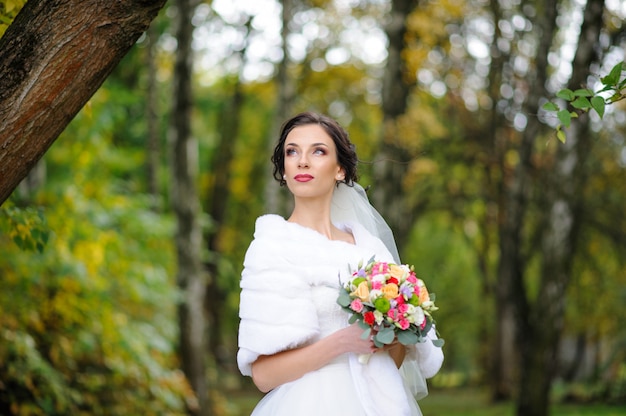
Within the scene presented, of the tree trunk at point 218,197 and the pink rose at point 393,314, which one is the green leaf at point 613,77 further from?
the tree trunk at point 218,197

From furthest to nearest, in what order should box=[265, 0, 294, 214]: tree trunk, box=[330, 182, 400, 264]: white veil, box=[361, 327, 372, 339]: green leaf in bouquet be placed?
box=[265, 0, 294, 214]: tree trunk → box=[330, 182, 400, 264]: white veil → box=[361, 327, 372, 339]: green leaf in bouquet

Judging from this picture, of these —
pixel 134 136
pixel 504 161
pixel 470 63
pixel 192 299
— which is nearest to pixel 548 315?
pixel 192 299

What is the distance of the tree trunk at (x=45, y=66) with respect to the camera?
3.22 metres

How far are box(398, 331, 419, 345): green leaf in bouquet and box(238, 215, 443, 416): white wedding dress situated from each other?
237mm

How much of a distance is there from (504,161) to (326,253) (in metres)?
14.3

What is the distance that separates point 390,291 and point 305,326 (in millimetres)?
348

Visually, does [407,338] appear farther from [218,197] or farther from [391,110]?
[218,197]

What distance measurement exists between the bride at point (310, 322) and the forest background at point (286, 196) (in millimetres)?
331

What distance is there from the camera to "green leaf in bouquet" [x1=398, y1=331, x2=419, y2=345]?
3035mm

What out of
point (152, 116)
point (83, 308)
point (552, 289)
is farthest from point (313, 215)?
point (152, 116)

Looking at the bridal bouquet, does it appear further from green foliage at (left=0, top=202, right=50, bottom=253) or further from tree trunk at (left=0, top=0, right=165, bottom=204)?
green foliage at (left=0, top=202, right=50, bottom=253)

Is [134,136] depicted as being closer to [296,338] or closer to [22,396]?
[22,396]

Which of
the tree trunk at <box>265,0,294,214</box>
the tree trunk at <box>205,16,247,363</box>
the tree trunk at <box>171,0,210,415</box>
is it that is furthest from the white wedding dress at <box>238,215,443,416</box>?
the tree trunk at <box>205,16,247,363</box>

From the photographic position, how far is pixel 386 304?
3.00 m
